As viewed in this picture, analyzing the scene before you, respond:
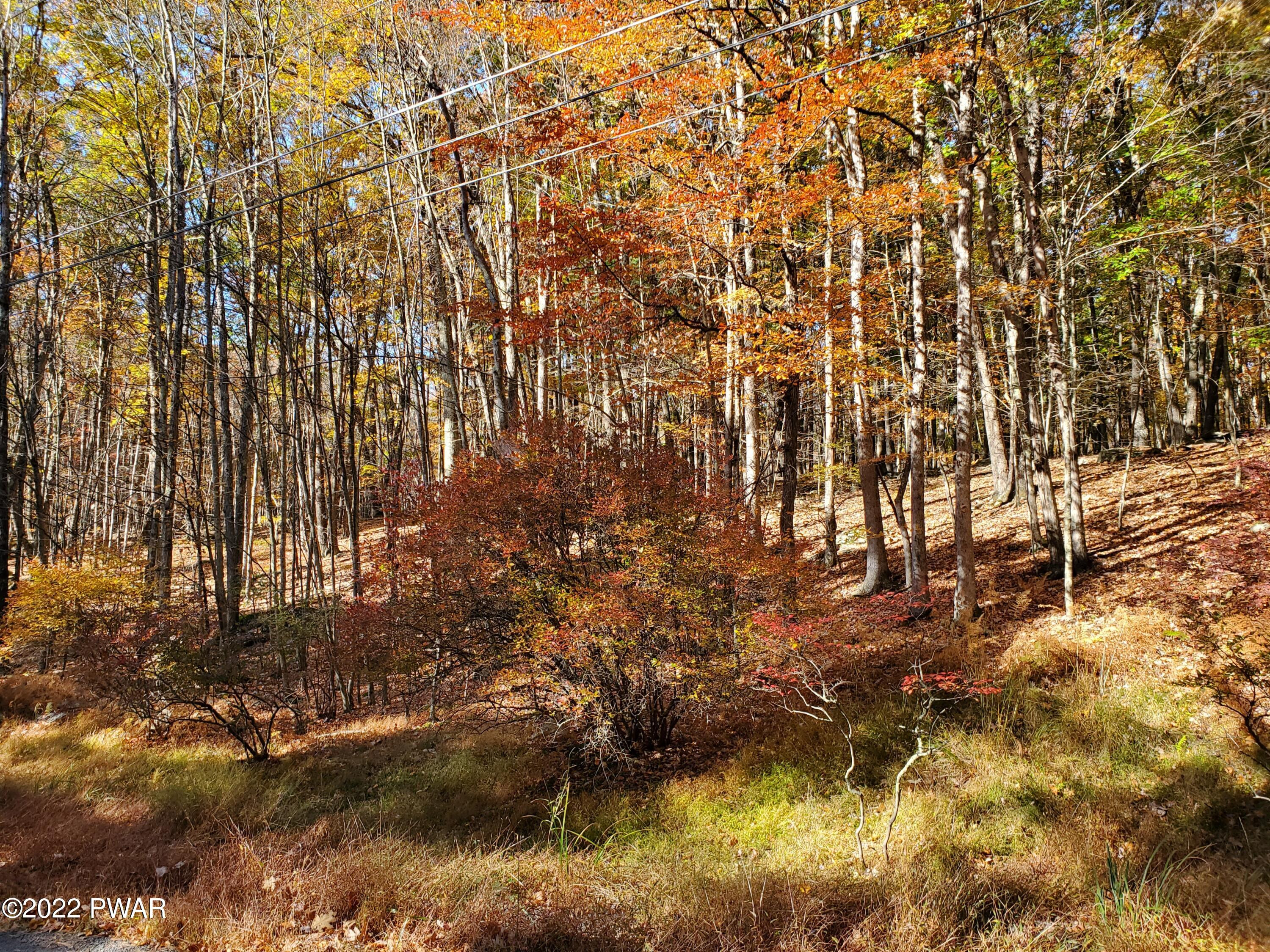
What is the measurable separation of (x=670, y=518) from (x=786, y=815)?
3.14m

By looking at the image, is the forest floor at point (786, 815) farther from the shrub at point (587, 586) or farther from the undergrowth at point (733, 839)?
the shrub at point (587, 586)

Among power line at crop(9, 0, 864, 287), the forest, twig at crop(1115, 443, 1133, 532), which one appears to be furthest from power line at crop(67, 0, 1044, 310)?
twig at crop(1115, 443, 1133, 532)

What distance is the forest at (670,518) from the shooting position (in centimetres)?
468

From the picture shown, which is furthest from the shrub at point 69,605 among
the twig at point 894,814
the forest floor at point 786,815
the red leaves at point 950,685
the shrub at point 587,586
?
the red leaves at point 950,685

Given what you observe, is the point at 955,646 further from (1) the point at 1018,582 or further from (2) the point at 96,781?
(2) the point at 96,781

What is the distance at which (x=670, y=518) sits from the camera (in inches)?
272

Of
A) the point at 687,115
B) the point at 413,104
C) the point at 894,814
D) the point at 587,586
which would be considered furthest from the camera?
the point at 413,104

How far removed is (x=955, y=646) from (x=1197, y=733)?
7.57 feet

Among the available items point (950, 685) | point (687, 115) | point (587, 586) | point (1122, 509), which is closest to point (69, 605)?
point (587, 586)

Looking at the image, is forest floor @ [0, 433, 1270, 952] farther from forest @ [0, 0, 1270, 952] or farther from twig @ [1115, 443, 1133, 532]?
twig @ [1115, 443, 1133, 532]

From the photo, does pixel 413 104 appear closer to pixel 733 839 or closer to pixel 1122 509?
pixel 733 839

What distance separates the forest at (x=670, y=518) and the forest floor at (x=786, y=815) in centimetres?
5

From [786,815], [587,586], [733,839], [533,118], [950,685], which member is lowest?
[733,839]

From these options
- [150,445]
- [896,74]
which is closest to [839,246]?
[896,74]
